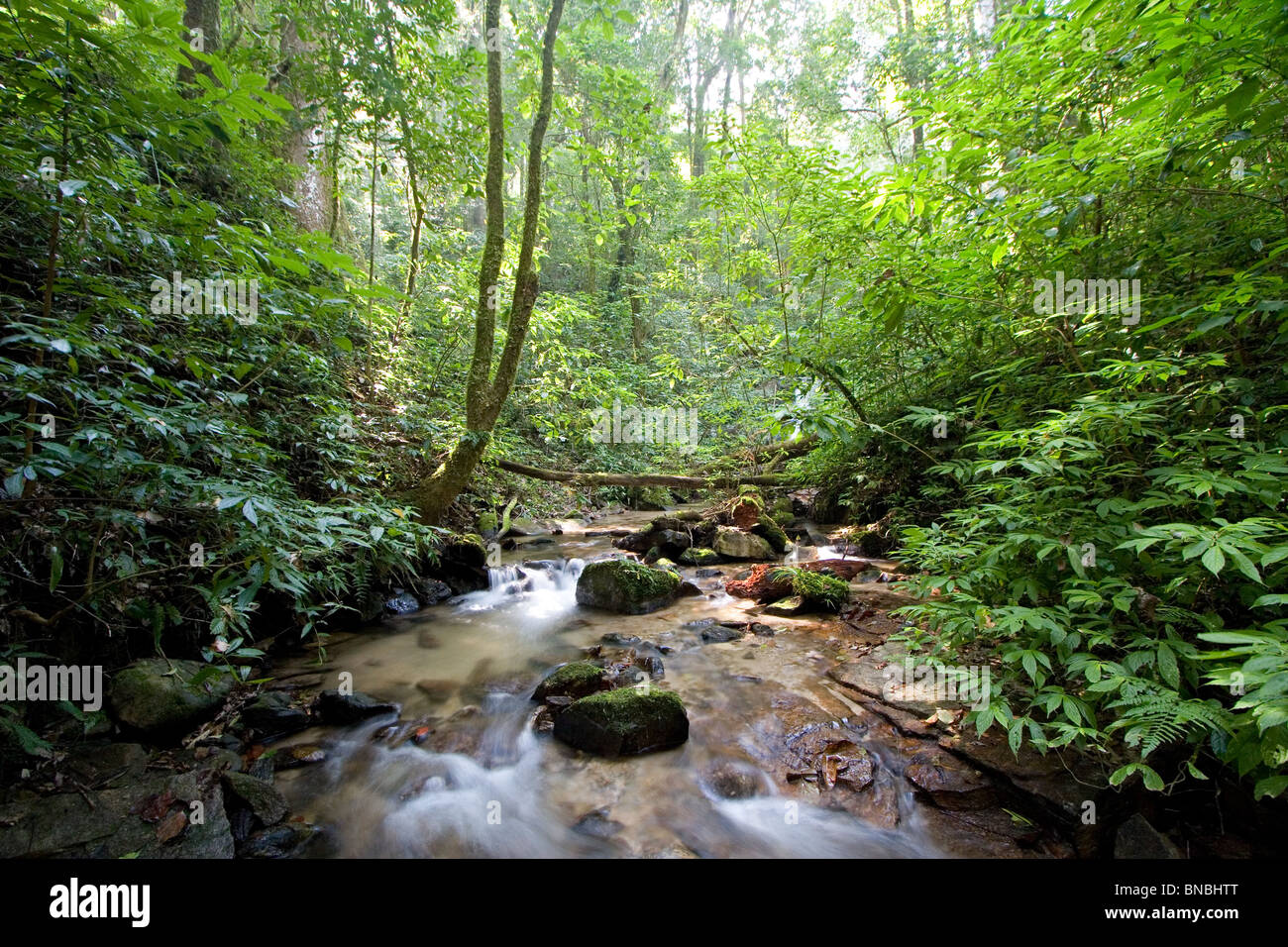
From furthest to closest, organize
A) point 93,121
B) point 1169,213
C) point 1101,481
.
Result: point 1169,213 → point 1101,481 → point 93,121

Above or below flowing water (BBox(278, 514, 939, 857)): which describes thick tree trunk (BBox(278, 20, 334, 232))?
above

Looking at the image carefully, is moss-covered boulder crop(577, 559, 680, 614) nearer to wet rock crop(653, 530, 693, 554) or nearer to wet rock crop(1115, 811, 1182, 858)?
wet rock crop(653, 530, 693, 554)

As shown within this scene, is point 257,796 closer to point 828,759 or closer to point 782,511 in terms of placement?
point 828,759

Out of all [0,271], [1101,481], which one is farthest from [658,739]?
[0,271]

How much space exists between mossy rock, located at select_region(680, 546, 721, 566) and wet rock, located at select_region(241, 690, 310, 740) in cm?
582

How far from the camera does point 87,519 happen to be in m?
2.52

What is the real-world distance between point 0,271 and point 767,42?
32864 millimetres

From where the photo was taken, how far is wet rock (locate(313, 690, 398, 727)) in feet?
13.1

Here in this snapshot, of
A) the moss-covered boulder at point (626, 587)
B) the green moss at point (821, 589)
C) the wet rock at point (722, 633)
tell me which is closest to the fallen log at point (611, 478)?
the moss-covered boulder at point (626, 587)

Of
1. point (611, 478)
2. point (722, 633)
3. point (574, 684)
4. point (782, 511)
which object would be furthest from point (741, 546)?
point (574, 684)

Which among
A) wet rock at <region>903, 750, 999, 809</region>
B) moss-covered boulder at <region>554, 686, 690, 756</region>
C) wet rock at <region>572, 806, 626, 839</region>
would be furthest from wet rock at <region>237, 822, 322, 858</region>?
wet rock at <region>903, 750, 999, 809</region>

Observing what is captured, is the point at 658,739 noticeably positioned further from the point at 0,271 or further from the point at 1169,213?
the point at 0,271

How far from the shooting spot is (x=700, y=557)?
8.50m

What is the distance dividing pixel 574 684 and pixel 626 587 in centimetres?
238
